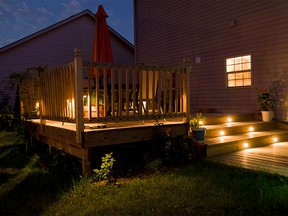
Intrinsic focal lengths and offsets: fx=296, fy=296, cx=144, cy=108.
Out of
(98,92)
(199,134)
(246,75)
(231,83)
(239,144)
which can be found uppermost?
(246,75)

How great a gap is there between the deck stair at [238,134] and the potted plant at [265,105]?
182 millimetres

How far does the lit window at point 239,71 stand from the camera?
8.52 meters

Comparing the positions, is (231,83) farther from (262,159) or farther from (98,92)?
(98,92)

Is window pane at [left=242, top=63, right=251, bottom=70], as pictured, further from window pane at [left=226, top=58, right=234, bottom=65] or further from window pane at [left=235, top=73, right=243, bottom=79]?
window pane at [left=226, top=58, right=234, bottom=65]

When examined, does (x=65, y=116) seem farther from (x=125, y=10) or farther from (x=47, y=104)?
(x=125, y=10)

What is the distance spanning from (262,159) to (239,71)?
4.47 metres

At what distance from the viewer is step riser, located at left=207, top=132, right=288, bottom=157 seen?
507 cm

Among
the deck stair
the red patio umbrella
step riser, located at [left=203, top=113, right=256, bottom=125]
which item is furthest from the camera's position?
step riser, located at [left=203, top=113, right=256, bottom=125]

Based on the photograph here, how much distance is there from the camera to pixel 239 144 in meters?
5.55

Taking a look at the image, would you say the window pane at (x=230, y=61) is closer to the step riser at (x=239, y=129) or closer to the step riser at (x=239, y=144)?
the step riser at (x=239, y=129)

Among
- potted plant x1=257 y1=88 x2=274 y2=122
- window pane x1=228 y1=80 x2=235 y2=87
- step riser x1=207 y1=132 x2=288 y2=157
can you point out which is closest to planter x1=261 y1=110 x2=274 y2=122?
potted plant x1=257 y1=88 x2=274 y2=122

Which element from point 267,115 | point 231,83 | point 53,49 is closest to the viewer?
point 267,115

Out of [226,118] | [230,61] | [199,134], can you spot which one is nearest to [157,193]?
[199,134]

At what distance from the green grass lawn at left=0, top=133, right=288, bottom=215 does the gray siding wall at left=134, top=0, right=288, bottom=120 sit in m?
4.48
